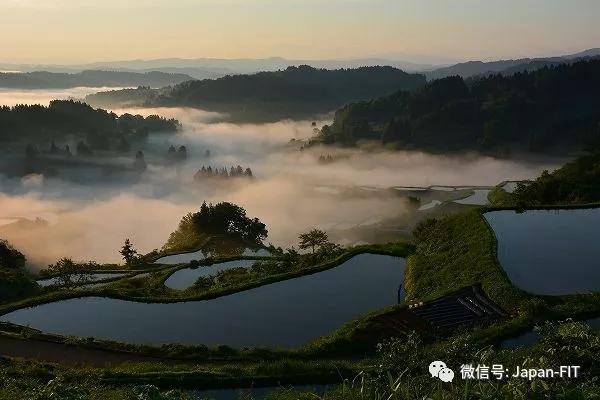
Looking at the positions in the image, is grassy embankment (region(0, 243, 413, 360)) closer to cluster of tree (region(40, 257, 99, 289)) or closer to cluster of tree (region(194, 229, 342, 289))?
cluster of tree (region(194, 229, 342, 289))

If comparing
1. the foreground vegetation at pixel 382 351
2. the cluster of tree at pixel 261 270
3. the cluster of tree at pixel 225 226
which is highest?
the foreground vegetation at pixel 382 351

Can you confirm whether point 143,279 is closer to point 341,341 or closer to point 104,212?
point 341,341

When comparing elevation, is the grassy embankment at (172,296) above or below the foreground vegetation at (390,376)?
below

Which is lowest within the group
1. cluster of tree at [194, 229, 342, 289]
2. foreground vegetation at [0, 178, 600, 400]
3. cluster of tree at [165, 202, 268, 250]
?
cluster of tree at [165, 202, 268, 250]

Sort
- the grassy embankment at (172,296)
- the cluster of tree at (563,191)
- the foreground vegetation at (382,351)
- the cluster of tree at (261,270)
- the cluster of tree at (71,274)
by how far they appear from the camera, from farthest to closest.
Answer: the cluster of tree at (563,191)
the cluster of tree at (71,274)
the cluster of tree at (261,270)
the grassy embankment at (172,296)
the foreground vegetation at (382,351)

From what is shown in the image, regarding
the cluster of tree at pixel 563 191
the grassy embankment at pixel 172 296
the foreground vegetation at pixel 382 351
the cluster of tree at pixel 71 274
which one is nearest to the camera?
the foreground vegetation at pixel 382 351

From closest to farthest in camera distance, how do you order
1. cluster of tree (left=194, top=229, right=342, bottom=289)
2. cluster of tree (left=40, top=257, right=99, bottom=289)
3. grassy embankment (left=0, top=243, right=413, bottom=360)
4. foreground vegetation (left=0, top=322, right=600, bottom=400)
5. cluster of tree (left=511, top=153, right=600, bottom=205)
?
foreground vegetation (left=0, top=322, right=600, bottom=400) → grassy embankment (left=0, top=243, right=413, bottom=360) → cluster of tree (left=194, top=229, right=342, bottom=289) → cluster of tree (left=40, top=257, right=99, bottom=289) → cluster of tree (left=511, top=153, right=600, bottom=205)

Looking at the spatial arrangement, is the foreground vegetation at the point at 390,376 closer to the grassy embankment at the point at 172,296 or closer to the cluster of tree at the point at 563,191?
the grassy embankment at the point at 172,296

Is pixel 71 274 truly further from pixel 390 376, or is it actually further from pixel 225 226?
pixel 390 376

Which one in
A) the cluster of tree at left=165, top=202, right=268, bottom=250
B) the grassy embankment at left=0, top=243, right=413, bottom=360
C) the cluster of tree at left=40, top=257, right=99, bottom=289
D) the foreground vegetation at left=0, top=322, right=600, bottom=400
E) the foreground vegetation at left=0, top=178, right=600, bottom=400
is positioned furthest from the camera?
the cluster of tree at left=165, top=202, right=268, bottom=250

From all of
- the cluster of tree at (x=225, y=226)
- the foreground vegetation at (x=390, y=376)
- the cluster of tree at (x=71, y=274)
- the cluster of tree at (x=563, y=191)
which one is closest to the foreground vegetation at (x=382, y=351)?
the foreground vegetation at (x=390, y=376)

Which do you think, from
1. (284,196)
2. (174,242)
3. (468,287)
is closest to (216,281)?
(468,287)

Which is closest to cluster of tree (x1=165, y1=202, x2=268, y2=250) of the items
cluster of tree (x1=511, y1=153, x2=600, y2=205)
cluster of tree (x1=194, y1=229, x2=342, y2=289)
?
cluster of tree (x1=194, y1=229, x2=342, y2=289)
